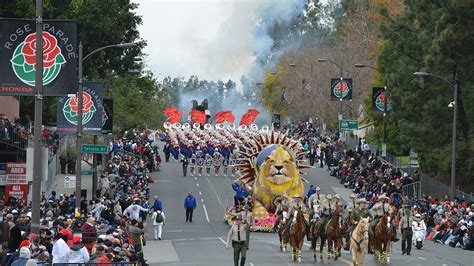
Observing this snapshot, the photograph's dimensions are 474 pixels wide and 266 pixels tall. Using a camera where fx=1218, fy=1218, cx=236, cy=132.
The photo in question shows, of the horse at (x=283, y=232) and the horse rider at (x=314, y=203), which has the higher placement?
the horse rider at (x=314, y=203)

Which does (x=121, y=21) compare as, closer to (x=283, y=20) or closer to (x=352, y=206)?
(x=352, y=206)

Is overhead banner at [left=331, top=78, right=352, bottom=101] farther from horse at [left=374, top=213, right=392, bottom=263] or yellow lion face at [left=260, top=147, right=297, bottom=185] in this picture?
horse at [left=374, top=213, right=392, bottom=263]

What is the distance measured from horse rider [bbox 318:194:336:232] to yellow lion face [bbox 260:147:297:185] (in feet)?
38.6

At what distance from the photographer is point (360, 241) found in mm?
31922

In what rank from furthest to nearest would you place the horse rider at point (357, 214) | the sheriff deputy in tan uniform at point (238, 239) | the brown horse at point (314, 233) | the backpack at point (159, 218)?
the backpack at point (159, 218) → the brown horse at point (314, 233) → the horse rider at point (357, 214) → the sheriff deputy in tan uniform at point (238, 239)

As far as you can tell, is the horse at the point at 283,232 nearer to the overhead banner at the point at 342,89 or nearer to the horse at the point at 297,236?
the horse at the point at 297,236

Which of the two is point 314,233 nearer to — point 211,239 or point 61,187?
point 211,239

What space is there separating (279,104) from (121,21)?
62.1m

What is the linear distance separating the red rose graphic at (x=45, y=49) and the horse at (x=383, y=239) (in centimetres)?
1317

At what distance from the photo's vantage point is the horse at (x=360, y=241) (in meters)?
31.9

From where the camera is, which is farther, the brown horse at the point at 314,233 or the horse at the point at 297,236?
the brown horse at the point at 314,233

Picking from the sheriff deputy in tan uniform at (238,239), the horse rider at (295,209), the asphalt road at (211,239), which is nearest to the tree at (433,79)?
the asphalt road at (211,239)

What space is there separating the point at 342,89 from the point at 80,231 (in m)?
44.7

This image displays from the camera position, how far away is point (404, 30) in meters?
66.0
